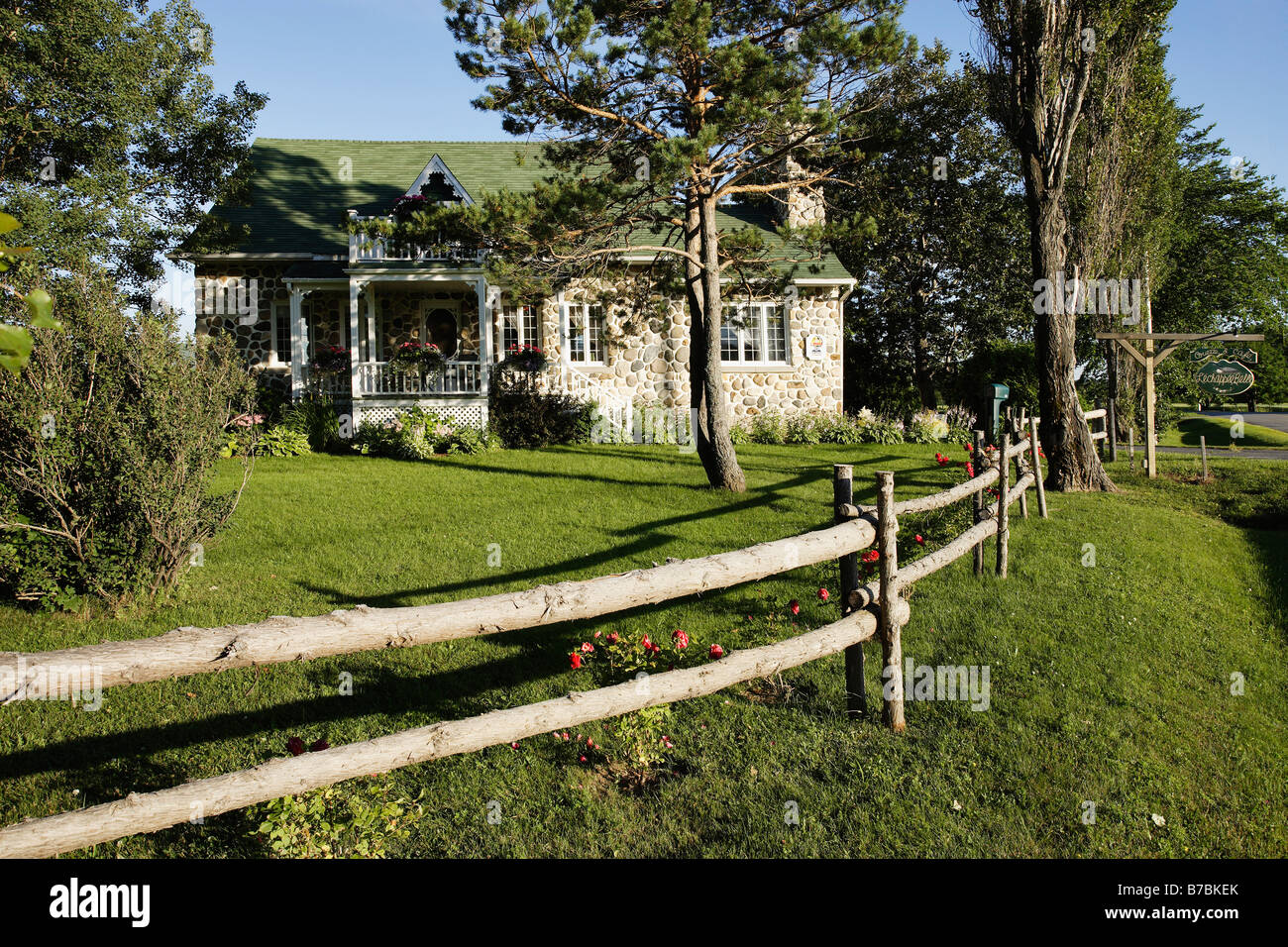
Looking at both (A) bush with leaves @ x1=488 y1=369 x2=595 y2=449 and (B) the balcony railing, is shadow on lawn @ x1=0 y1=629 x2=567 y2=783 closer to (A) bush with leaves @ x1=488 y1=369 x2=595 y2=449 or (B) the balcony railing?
(A) bush with leaves @ x1=488 y1=369 x2=595 y2=449

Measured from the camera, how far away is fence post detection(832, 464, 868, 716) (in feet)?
15.1

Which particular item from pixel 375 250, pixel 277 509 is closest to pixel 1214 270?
pixel 375 250

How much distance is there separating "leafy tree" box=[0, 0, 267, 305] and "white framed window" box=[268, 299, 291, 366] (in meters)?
1.91

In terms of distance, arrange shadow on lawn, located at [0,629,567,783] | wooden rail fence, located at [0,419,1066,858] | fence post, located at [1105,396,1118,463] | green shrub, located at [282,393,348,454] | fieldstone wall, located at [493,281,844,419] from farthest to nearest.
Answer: fieldstone wall, located at [493,281,844,419] < fence post, located at [1105,396,1118,463] < green shrub, located at [282,393,348,454] < shadow on lawn, located at [0,629,567,783] < wooden rail fence, located at [0,419,1066,858]

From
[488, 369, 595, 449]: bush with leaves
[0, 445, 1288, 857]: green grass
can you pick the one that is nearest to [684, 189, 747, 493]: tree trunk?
[0, 445, 1288, 857]: green grass

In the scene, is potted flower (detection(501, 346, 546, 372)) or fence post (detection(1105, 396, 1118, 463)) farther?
potted flower (detection(501, 346, 546, 372))

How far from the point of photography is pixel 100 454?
6219 mm

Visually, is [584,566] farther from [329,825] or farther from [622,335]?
[622,335]

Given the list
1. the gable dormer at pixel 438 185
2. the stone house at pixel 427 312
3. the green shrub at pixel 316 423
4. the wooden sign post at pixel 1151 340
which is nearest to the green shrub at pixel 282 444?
the green shrub at pixel 316 423

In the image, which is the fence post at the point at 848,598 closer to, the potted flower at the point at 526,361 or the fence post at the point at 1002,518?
the fence post at the point at 1002,518

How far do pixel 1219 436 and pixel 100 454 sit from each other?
1202 inches

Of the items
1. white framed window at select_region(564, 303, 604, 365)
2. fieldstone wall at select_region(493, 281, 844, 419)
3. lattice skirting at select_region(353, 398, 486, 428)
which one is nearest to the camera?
lattice skirting at select_region(353, 398, 486, 428)

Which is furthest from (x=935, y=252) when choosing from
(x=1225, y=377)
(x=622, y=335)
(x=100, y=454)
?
(x=100, y=454)

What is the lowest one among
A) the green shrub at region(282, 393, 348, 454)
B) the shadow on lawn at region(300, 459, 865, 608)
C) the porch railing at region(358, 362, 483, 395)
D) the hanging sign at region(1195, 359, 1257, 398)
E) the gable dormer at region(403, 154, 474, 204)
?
the shadow on lawn at region(300, 459, 865, 608)
